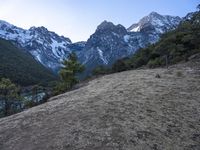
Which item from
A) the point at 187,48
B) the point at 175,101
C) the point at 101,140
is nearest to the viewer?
the point at 101,140

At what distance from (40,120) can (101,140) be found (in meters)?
5.54

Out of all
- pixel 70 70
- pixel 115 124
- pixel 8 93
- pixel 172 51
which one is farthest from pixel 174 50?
pixel 115 124

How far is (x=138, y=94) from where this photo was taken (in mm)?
25484

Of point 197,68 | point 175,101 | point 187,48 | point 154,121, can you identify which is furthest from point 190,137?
point 187,48

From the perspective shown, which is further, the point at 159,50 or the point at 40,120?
the point at 159,50

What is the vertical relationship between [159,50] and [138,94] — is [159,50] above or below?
above

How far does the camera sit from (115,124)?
18094 millimetres

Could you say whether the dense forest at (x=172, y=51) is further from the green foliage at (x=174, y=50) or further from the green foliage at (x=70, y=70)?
the green foliage at (x=70, y=70)

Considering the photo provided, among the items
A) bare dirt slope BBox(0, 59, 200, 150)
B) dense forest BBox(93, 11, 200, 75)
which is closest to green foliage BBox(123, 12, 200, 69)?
dense forest BBox(93, 11, 200, 75)

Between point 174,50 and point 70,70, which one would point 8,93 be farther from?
point 174,50

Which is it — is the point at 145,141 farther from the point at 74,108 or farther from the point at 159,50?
the point at 159,50

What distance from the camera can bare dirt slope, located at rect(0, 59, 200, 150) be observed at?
16.0 metres

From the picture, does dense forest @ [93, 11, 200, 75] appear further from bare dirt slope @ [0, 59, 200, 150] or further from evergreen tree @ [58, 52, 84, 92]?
bare dirt slope @ [0, 59, 200, 150]

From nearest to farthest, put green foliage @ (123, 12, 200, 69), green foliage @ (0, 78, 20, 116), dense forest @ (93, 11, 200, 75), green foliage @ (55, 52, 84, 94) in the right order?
dense forest @ (93, 11, 200, 75), green foliage @ (123, 12, 200, 69), green foliage @ (0, 78, 20, 116), green foliage @ (55, 52, 84, 94)
